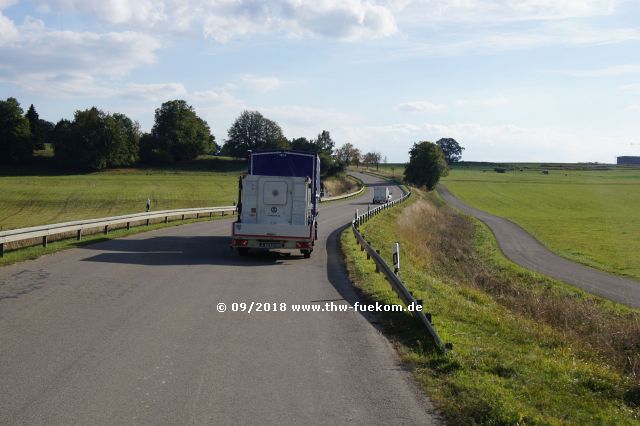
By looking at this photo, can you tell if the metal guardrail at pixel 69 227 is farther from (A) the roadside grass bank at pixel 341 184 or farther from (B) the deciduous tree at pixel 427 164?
(B) the deciduous tree at pixel 427 164

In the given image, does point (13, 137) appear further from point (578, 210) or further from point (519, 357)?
point (519, 357)

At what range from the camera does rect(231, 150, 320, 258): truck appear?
18312 millimetres

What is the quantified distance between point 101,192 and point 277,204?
5247 cm

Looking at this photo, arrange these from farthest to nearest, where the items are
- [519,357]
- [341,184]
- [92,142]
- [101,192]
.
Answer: [341,184] → [92,142] → [101,192] → [519,357]

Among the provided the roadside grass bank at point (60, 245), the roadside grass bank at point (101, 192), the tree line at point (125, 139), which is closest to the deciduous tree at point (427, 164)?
the tree line at point (125, 139)

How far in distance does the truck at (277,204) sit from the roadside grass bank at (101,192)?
75.7ft

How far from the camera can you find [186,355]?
7738mm

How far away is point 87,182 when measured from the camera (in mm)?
76812

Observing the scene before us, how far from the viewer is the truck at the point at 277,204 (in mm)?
18312

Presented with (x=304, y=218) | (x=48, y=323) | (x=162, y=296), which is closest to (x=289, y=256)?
(x=304, y=218)

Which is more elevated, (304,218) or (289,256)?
(304,218)

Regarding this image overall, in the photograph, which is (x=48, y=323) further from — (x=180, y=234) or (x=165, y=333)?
(x=180, y=234)

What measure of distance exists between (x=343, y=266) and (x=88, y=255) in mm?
7182

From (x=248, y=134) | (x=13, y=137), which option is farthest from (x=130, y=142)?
(x=248, y=134)
